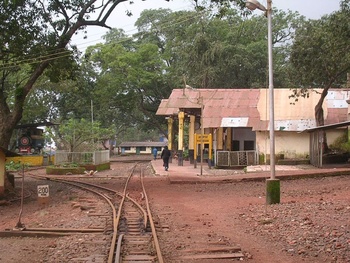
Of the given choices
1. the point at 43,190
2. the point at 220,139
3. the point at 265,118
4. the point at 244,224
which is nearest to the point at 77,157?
the point at 220,139

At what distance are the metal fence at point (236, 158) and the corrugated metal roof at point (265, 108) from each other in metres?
2.02

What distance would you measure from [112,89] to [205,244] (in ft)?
161

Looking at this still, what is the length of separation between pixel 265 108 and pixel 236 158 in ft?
14.8

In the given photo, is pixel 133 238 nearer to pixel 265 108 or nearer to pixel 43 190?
pixel 43 190

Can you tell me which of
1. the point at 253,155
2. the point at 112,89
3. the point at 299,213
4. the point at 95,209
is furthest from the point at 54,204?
the point at 112,89

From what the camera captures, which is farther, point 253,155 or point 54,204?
A: point 253,155

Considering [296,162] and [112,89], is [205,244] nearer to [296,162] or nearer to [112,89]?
[296,162]

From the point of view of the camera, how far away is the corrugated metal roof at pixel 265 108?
33.3m

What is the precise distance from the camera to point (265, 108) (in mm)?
34594

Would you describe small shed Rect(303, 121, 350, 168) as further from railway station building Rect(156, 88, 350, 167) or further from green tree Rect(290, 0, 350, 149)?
green tree Rect(290, 0, 350, 149)

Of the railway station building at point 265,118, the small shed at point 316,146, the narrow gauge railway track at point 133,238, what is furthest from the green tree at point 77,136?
the narrow gauge railway track at point 133,238

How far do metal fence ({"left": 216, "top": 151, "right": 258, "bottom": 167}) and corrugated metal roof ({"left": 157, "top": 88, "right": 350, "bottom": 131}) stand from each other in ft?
6.62

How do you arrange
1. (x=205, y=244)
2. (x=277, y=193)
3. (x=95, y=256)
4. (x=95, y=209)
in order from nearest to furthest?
(x=95, y=256)
(x=205, y=244)
(x=277, y=193)
(x=95, y=209)

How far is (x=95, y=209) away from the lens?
566 inches
